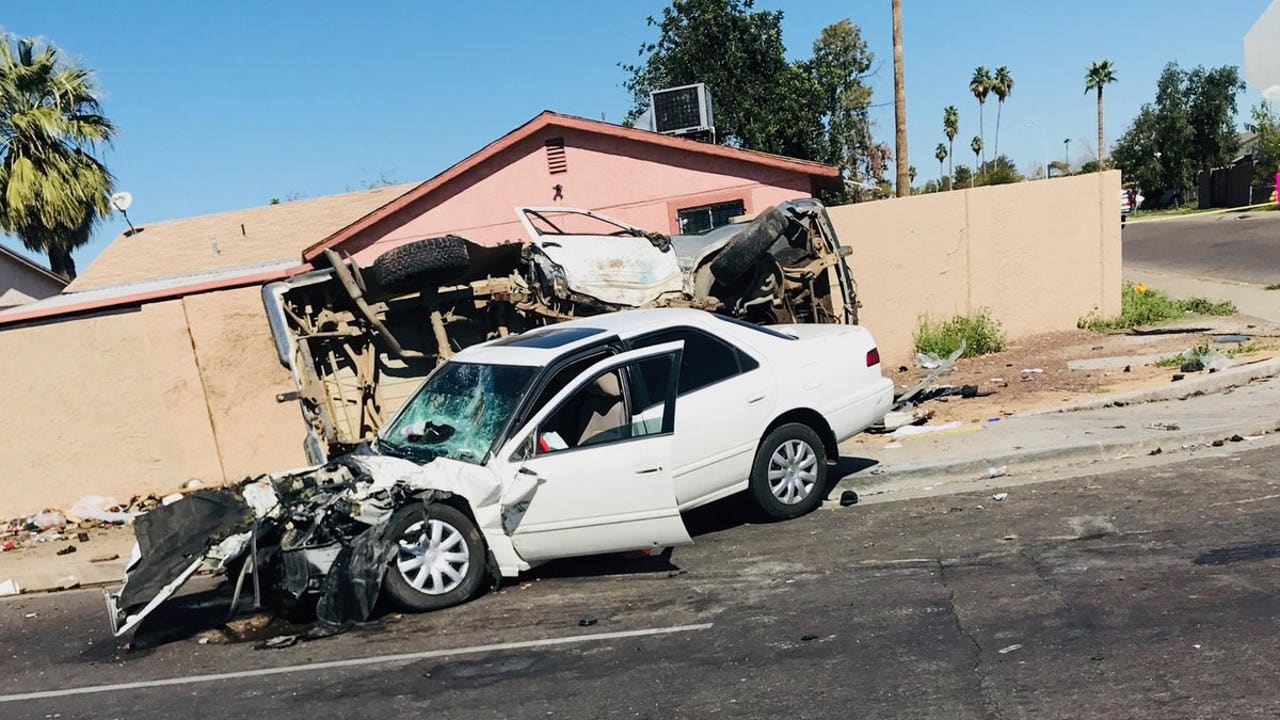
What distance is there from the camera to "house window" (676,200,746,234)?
17297mm

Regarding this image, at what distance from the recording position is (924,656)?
188 inches

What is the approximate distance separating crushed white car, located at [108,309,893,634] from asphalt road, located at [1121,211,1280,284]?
16.2 metres

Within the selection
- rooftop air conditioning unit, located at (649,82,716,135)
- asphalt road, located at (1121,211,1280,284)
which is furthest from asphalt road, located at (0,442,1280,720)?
asphalt road, located at (1121,211,1280,284)

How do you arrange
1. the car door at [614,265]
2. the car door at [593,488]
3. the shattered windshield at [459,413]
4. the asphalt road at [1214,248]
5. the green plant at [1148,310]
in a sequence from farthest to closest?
the asphalt road at [1214,248] → the green plant at [1148,310] → the car door at [614,265] → the shattered windshield at [459,413] → the car door at [593,488]

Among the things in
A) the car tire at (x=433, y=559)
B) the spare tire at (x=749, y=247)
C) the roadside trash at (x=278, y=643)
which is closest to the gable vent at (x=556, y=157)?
the spare tire at (x=749, y=247)

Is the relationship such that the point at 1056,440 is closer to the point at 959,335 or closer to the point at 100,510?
the point at 959,335

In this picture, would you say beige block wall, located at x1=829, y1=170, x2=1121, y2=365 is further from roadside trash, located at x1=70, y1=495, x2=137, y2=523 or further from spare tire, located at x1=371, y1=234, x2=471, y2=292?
roadside trash, located at x1=70, y1=495, x2=137, y2=523

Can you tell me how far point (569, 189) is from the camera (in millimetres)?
17578

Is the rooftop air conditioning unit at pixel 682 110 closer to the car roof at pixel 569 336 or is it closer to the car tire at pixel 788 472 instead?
the car roof at pixel 569 336

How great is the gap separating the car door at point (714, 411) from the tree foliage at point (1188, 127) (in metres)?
63.0

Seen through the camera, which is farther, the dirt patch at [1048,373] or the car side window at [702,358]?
the dirt patch at [1048,373]

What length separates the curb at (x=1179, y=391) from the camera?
33.5ft

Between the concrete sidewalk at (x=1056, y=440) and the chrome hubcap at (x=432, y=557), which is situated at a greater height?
the chrome hubcap at (x=432, y=557)

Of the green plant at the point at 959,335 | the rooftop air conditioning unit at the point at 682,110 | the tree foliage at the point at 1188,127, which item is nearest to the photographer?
the green plant at the point at 959,335
